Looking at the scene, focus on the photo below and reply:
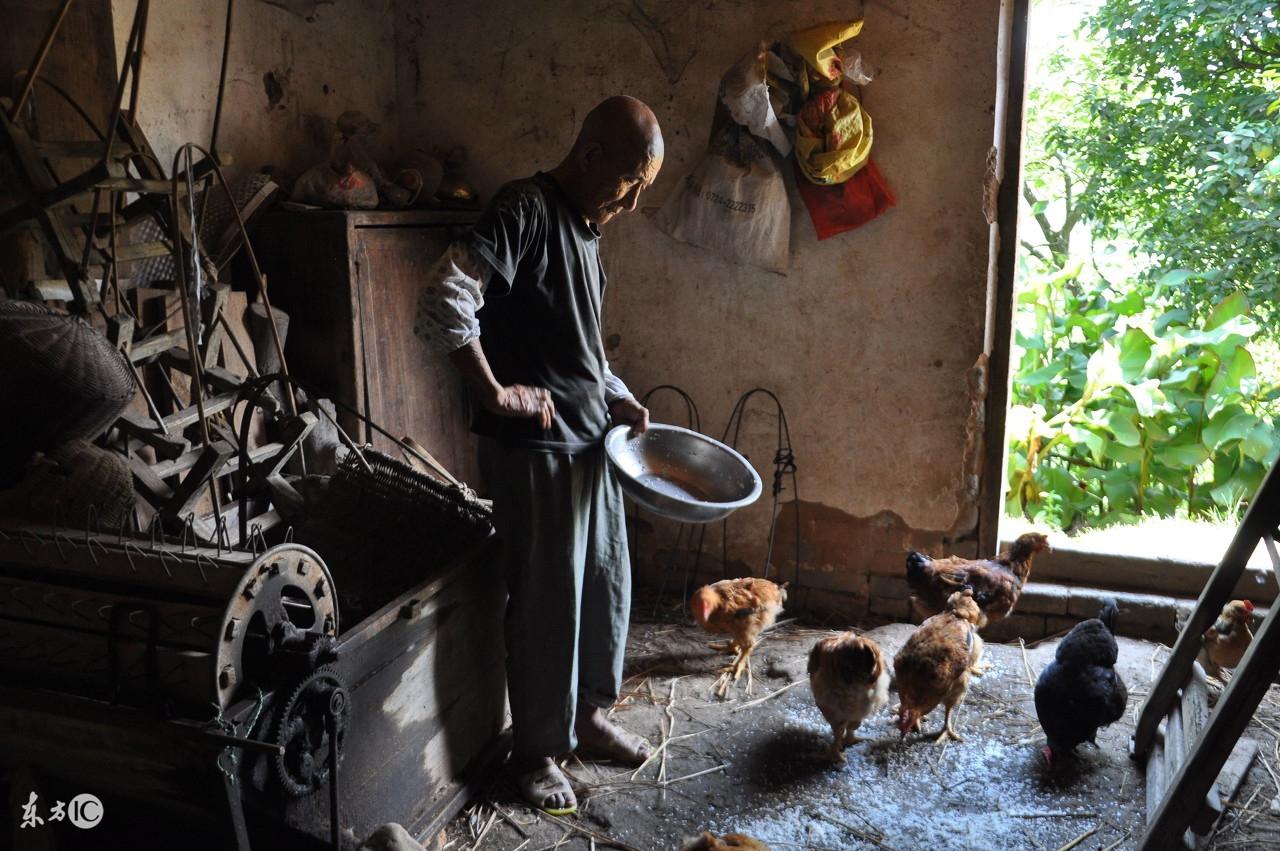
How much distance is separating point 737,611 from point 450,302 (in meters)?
2.00

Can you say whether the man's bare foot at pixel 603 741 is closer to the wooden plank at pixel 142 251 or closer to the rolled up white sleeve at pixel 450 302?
the rolled up white sleeve at pixel 450 302

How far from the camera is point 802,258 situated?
4.57m

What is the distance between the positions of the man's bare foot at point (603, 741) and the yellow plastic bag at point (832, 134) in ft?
8.05

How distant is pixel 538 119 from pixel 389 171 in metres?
0.78

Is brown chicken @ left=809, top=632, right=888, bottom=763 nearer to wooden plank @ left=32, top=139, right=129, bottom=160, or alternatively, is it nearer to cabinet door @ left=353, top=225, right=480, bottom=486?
cabinet door @ left=353, top=225, right=480, bottom=486

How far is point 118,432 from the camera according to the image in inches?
125

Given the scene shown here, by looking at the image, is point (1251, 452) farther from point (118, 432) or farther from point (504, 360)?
point (118, 432)

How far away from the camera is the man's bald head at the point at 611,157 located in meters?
2.82

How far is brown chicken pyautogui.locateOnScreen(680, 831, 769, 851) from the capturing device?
2475 mm

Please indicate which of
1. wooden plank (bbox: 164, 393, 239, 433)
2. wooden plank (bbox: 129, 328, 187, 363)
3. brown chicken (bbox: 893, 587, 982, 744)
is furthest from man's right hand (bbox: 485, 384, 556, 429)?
brown chicken (bbox: 893, 587, 982, 744)

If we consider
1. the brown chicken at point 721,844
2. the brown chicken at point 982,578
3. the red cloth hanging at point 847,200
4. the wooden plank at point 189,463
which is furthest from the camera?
the red cloth hanging at point 847,200

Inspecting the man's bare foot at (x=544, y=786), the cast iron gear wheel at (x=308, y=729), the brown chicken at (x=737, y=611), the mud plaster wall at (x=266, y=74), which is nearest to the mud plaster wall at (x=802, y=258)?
the mud plaster wall at (x=266, y=74)

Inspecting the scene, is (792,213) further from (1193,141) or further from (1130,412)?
(1193,141)

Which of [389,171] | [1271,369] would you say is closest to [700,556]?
[389,171]
